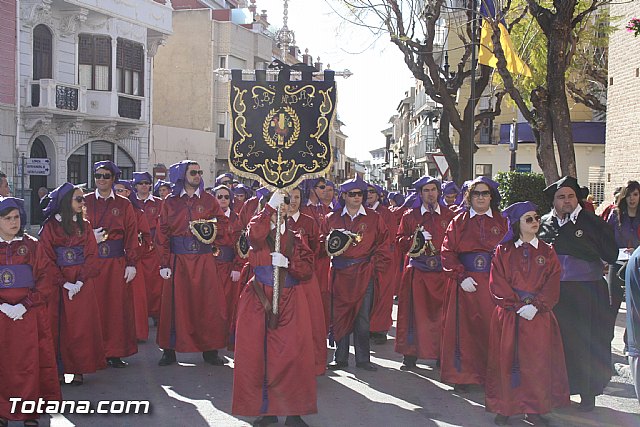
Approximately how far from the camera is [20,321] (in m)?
6.36

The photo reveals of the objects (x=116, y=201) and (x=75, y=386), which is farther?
(x=116, y=201)

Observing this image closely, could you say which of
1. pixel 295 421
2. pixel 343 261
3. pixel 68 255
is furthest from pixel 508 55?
pixel 295 421

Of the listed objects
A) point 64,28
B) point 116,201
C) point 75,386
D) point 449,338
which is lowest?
point 75,386

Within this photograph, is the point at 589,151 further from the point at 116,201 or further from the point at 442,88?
the point at 116,201

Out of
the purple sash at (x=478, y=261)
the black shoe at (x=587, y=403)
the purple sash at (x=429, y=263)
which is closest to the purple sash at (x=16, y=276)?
the purple sash at (x=478, y=261)

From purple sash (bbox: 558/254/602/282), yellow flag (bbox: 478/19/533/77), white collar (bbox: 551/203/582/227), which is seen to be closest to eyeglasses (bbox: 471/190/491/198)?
white collar (bbox: 551/203/582/227)

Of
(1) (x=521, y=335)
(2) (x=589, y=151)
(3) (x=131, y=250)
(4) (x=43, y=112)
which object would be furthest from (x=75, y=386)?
(2) (x=589, y=151)

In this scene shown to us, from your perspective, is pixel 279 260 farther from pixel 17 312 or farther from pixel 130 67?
pixel 130 67

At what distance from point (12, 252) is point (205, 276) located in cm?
289

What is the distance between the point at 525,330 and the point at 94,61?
2515cm

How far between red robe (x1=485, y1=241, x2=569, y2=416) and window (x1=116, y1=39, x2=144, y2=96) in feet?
84.2

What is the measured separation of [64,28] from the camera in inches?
1075

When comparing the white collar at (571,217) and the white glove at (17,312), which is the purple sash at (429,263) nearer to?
the white collar at (571,217)

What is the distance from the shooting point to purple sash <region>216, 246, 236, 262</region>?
9859 mm
